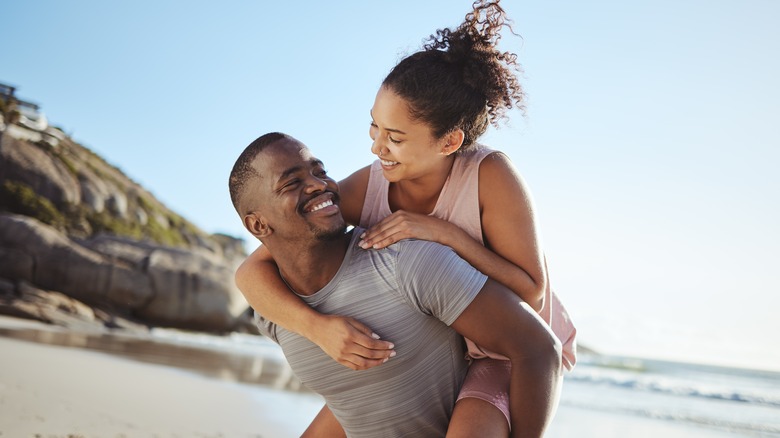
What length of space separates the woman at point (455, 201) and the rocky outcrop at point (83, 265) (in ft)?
49.6

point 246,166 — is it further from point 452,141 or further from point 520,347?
point 520,347

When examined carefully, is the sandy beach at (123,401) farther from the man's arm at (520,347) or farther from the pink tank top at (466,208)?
the man's arm at (520,347)

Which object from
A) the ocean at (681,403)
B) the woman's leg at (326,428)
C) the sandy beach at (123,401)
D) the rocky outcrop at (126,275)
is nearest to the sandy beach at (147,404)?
the sandy beach at (123,401)

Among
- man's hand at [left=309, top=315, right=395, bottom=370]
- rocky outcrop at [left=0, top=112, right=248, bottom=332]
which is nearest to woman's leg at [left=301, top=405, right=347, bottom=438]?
man's hand at [left=309, top=315, right=395, bottom=370]

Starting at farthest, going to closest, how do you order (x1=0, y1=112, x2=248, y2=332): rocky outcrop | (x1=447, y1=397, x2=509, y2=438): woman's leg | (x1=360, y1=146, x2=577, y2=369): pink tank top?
(x1=0, y1=112, x2=248, y2=332): rocky outcrop, (x1=360, y1=146, x2=577, y2=369): pink tank top, (x1=447, y1=397, x2=509, y2=438): woman's leg

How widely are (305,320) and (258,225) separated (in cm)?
43

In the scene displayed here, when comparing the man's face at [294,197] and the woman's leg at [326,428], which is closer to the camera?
the man's face at [294,197]

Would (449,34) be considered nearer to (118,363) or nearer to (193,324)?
(118,363)

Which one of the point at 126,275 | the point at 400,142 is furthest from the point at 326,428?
the point at 126,275

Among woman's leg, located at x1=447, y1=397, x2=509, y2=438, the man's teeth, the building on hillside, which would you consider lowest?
the building on hillside

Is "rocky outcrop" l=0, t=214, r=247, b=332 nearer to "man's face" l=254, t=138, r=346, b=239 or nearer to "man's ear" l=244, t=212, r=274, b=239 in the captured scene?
"man's ear" l=244, t=212, r=274, b=239

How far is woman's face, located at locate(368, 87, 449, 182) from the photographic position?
3141 millimetres

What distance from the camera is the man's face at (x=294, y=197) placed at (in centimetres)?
293

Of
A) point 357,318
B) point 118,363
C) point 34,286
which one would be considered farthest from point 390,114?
point 34,286
